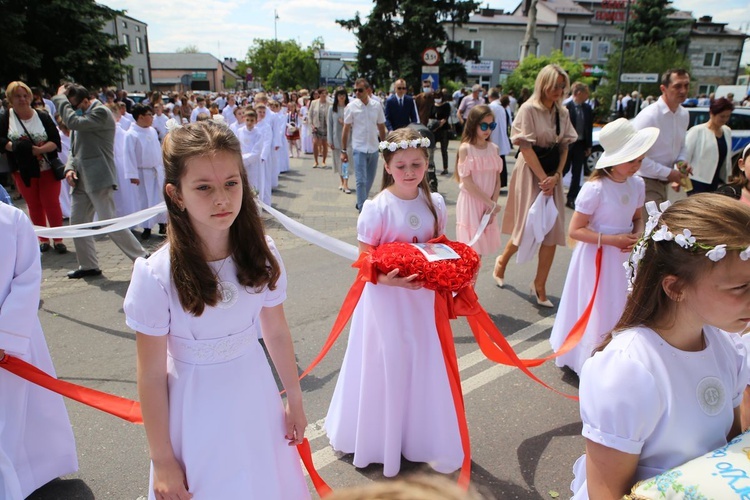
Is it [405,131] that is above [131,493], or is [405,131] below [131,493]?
above

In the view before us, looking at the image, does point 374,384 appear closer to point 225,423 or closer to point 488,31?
point 225,423

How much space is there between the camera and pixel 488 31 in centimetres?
6200

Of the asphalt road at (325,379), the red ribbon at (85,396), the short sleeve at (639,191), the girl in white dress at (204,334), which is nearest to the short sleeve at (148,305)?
the girl in white dress at (204,334)

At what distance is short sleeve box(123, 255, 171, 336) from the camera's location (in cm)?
184

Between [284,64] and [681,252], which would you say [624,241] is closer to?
[681,252]

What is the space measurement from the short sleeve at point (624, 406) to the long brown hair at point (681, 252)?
0.22m

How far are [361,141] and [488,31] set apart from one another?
193ft

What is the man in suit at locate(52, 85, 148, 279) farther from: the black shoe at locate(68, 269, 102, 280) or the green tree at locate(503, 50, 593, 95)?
the green tree at locate(503, 50, 593, 95)

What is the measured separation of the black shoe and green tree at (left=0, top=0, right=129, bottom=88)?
17.5 meters

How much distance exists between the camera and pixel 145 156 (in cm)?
823

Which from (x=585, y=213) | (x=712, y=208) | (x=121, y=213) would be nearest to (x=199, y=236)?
(x=712, y=208)

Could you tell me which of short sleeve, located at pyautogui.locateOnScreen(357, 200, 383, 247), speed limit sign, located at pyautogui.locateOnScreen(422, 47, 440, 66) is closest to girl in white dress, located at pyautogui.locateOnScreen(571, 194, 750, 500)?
short sleeve, located at pyautogui.locateOnScreen(357, 200, 383, 247)

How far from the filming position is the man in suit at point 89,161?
628 centimetres

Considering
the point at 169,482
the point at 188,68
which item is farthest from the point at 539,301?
the point at 188,68
